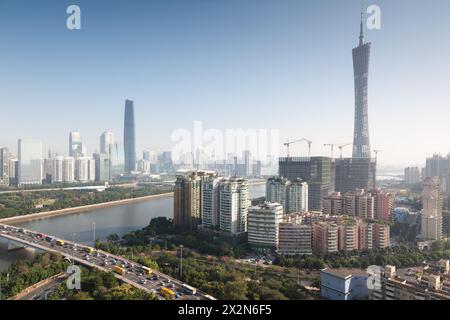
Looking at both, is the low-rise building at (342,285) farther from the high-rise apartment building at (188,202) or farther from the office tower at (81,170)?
Result: the office tower at (81,170)

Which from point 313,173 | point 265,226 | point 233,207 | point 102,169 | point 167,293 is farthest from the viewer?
point 102,169

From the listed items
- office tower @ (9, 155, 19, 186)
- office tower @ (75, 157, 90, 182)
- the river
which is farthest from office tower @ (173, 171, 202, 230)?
office tower @ (75, 157, 90, 182)

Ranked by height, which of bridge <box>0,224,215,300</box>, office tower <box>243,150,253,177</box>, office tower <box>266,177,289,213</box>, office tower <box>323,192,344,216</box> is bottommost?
bridge <box>0,224,215,300</box>

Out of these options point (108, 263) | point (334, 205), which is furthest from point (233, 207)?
point (334, 205)

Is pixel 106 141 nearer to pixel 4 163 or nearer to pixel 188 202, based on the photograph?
pixel 4 163

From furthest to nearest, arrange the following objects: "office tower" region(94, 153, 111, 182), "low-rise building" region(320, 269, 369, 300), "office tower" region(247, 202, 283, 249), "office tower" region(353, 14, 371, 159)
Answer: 1. "office tower" region(94, 153, 111, 182)
2. "office tower" region(353, 14, 371, 159)
3. "office tower" region(247, 202, 283, 249)
4. "low-rise building" region(320, 269, 369, 300)

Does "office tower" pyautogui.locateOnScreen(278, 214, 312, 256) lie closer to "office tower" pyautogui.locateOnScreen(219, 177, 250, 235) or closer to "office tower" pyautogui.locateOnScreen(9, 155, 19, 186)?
"office tower" pyautogui.locateOnScreen(219, 177, 250, 235)
